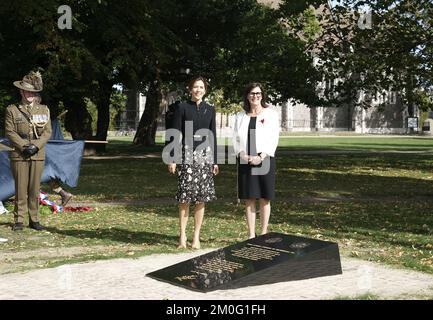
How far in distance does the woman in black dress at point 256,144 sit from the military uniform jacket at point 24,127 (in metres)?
3.72

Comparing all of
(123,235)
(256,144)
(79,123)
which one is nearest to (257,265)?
(256,144)

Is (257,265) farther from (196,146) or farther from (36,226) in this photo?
(36,226)

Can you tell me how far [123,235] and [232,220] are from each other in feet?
8.08

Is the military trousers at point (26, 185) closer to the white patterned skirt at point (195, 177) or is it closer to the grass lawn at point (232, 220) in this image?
the grass lawn at point (232, 220)

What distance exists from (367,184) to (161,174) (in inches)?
293

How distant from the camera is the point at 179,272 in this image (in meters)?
7.46

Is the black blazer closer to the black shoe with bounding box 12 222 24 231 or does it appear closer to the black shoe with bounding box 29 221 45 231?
the black shoe with bounding box 29 221 45 231

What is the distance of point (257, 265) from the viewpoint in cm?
736

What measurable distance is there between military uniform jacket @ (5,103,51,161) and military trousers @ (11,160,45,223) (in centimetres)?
12

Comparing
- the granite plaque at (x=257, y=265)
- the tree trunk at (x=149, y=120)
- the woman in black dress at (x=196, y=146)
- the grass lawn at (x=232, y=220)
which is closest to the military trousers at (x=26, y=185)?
the grass lawn at (x=232, y=220)

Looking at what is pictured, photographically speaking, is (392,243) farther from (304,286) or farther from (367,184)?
(367,184)

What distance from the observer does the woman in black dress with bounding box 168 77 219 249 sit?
31.7 feet
